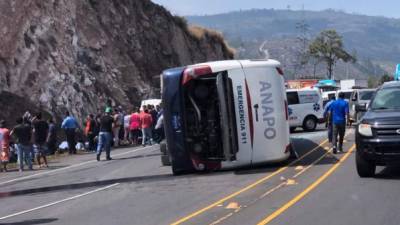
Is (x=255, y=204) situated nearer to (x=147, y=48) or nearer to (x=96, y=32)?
(x=96, y=32)

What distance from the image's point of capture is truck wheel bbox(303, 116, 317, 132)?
29391mm

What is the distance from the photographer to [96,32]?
3953 cm

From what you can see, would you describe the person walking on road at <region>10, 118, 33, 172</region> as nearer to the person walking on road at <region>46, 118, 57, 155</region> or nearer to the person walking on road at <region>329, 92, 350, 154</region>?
the person walking on road at <region>46, 118, 57, 155</region>

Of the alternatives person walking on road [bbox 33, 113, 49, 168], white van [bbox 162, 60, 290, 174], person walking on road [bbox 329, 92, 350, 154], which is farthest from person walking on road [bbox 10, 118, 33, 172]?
person walking on road [bbox 329, 92, 350, 154]

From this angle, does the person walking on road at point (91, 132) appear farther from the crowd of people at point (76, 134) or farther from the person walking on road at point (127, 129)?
the person walking on road at point (127, 129)

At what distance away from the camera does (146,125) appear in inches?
1075

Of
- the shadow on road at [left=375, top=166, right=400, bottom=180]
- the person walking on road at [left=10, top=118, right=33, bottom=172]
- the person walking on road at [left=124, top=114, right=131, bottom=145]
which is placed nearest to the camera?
the shadow on road at [left=375, top=166, right=400, bottom=180]

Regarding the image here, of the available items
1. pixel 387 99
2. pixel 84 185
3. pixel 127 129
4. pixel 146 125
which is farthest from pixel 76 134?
pixel 387 99

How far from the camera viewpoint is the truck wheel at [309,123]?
2939 centimetres

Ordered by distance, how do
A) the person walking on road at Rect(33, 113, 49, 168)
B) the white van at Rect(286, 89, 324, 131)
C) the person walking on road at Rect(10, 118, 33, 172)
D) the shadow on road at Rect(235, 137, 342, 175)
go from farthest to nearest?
the white van at Rect(286, 89, 324, 131) < the person walking on road at Rect(33, 113, 49, 168) < the person walking on road at Rect(10, 118, 33, 172) < the shadow on road at Rect(235, 137, 342, 175)

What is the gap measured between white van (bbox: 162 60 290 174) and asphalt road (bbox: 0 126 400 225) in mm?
451

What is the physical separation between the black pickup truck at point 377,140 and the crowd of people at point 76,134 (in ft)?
33.3

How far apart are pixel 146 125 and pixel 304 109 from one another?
7.26 m

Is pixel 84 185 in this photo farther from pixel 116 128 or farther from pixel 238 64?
pixel 116 128
